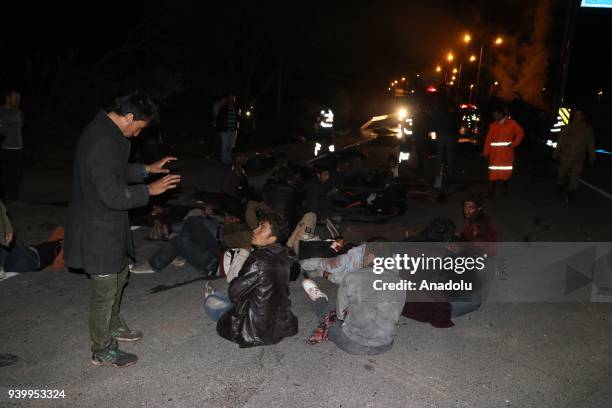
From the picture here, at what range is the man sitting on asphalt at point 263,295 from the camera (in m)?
4.11

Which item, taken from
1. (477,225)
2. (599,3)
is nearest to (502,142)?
(477,225)

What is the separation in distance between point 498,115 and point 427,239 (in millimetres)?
6176

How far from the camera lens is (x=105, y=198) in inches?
133

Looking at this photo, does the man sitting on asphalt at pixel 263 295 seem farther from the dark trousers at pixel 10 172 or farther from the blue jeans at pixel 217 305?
the dark trousers at pixel 10 172

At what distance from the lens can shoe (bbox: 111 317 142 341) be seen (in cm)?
436

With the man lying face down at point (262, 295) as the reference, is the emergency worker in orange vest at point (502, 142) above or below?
above

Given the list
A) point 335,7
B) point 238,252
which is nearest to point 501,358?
point 238,252

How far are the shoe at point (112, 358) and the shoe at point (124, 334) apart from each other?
0.35 meters

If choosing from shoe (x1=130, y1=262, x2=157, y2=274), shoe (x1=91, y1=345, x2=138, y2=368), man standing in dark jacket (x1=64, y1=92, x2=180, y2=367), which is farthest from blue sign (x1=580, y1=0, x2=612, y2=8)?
shoe (x1=91, y1=345, x2=138, y2=368)

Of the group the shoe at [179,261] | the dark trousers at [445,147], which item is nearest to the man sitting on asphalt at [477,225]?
the shoe at [179,261]

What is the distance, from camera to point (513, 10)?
3878 centimetres

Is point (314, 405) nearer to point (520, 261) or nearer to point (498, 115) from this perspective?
point (520, 261)

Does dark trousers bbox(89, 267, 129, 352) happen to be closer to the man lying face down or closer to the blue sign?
the man lying face down

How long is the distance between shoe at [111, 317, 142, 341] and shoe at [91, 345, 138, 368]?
13.7 inches
